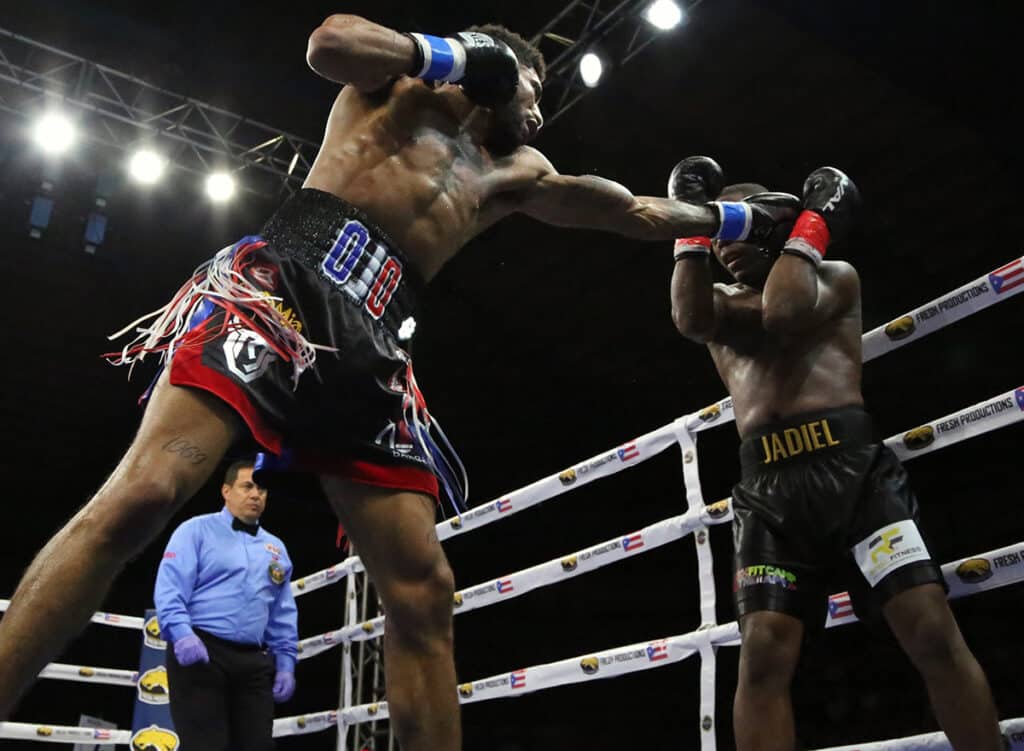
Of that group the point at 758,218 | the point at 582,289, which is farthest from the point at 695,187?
the point at 582,289

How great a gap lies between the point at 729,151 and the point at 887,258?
49.5 inches

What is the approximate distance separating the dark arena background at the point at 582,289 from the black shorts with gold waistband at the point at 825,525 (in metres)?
2.95

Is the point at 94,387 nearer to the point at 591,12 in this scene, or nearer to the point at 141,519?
the point at 591,12

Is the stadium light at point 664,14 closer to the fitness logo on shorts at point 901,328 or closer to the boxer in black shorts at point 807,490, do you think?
the boxer in black shorts at point 807,490

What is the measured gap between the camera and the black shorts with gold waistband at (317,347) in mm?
1395

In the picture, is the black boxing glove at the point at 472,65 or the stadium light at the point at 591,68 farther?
the stadium light at the point at 591,68

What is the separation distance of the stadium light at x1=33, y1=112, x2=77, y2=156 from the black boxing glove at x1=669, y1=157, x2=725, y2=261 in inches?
197

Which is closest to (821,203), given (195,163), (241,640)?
(241,640)

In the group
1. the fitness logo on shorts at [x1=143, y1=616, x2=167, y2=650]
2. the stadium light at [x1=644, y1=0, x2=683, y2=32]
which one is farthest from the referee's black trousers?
the stadium light at [x1=644, y1=0, x2=683, y2=32]

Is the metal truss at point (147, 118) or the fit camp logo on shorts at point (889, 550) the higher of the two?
the metal truss at point (147, 118)

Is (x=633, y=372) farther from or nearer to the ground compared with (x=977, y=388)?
farther from the ground

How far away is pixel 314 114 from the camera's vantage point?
262 inches

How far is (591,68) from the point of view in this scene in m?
5.65

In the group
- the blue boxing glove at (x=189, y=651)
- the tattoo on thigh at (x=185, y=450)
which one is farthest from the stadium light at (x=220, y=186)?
the tattoo on thigh at (x=185, y=450)
